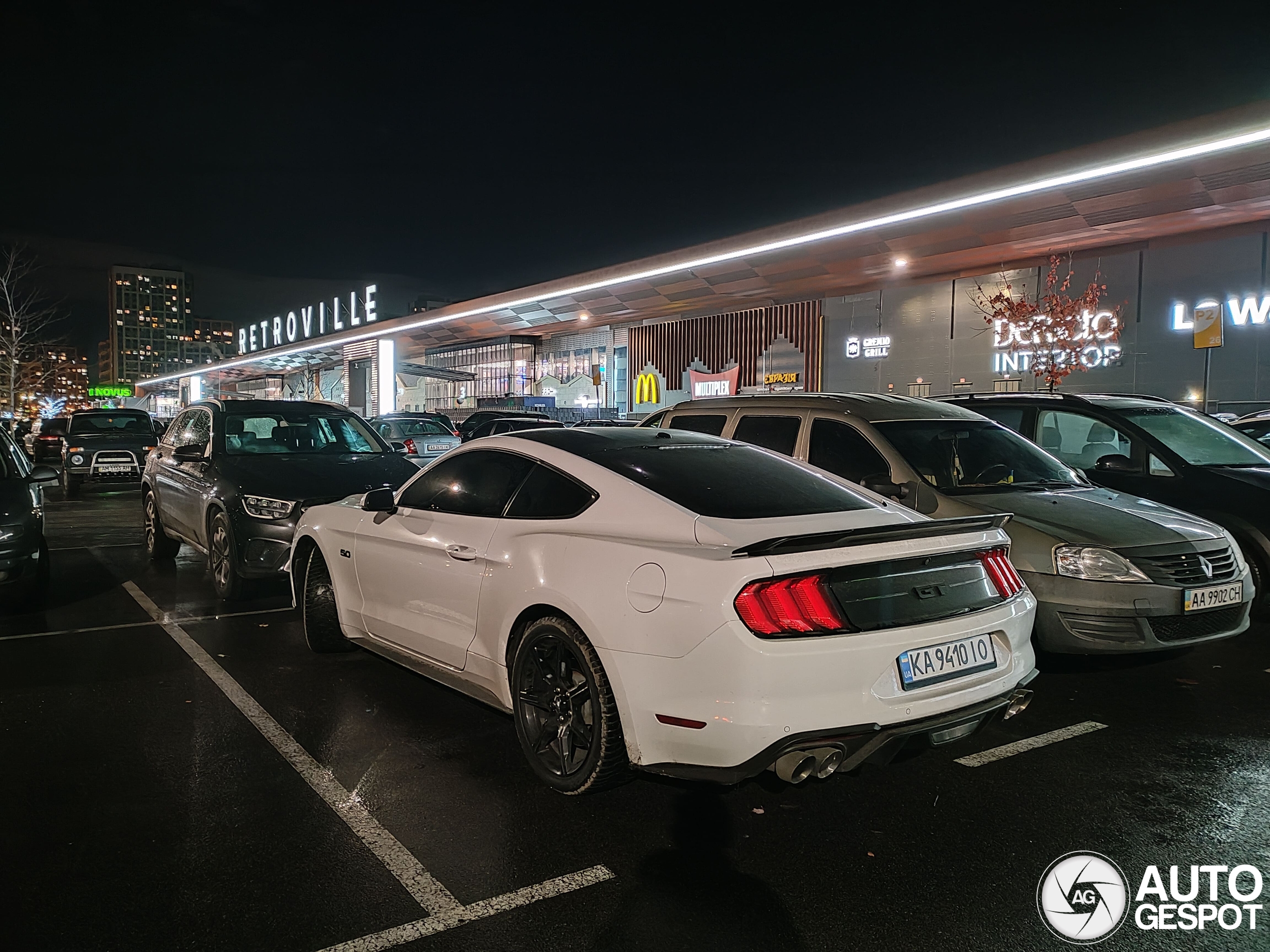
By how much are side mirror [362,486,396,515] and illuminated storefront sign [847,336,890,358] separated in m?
27.2

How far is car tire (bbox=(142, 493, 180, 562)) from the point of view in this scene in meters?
9.44

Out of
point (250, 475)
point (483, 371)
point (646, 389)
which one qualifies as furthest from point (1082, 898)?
point (483, 371)

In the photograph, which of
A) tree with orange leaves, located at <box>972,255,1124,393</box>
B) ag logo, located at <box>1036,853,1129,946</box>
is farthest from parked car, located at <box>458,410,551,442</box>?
ag logo, located at <box>1036,853,1129,946</box>

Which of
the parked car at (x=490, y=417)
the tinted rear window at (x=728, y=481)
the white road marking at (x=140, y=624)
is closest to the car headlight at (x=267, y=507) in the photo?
the white road marking at (x=140, y=624)

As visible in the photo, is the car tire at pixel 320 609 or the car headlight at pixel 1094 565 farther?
the car tire at pixel 320 609

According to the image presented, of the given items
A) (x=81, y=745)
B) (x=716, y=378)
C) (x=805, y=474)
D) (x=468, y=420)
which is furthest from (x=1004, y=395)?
(x=716, y=378)

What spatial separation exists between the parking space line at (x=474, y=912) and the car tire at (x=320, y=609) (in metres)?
3.05

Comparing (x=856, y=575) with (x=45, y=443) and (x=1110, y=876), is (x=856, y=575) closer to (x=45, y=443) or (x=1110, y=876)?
(x=1110, y=876)

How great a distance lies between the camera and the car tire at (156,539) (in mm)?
9438

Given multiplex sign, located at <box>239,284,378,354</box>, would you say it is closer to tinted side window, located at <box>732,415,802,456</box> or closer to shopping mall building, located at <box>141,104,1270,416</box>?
shopping mall building, located at <box>141,104,1270,416</box>

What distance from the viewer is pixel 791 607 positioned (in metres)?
3.14

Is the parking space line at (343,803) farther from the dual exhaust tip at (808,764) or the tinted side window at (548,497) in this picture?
the tinted side window at (548,497)

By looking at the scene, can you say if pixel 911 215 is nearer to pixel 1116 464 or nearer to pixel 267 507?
pixel 1116 464

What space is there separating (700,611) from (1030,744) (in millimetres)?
2321
